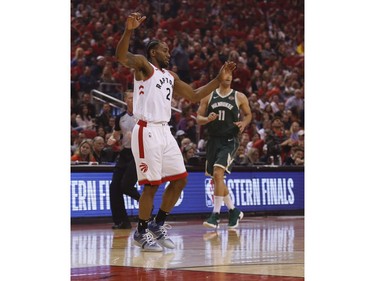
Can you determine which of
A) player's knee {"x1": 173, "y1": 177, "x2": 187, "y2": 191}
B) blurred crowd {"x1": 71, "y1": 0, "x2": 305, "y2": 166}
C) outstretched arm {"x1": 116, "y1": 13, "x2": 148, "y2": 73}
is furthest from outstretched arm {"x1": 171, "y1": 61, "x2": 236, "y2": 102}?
blurred crowd {"x1": 71, "y1": 0, "x2": 305, "y2": 166}

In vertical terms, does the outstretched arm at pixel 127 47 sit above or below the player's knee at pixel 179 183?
above

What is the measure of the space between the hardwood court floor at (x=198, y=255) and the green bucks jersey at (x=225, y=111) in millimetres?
1505

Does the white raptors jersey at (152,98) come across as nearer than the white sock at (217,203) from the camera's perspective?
Yes

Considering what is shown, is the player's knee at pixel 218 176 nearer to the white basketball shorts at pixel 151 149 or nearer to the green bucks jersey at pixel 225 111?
the green bucks jersey at pixel 225 111

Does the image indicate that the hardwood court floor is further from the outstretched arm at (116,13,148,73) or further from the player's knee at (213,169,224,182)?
the outstretched arm at (116,13,148,73)

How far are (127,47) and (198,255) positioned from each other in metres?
2.16

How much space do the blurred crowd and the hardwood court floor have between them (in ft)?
12.0

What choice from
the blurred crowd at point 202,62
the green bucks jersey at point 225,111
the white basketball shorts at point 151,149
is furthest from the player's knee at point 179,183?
the blurred crowd at point 202,62

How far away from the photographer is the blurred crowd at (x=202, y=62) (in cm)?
1733

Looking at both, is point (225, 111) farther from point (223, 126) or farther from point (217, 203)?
point (217, 203)

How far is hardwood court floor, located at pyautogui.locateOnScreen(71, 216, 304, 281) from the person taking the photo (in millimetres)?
6414
